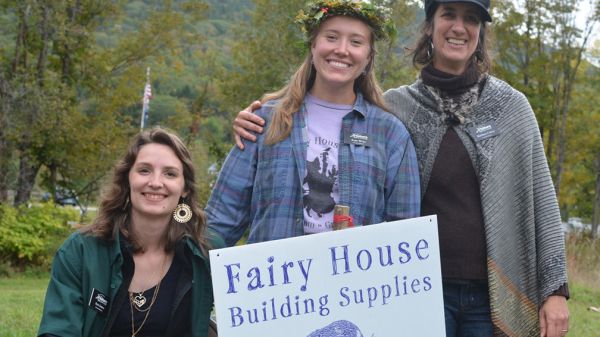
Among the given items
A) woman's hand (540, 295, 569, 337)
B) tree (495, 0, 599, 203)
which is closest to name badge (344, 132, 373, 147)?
woman's hand (540, 295, 569, 337)

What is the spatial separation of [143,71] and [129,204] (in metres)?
16.2

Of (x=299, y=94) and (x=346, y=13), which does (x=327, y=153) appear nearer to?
(x=299, y=94)

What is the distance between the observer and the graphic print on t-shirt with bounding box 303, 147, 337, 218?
354 centimetres

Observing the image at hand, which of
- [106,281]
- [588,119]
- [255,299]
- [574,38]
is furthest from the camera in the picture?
[588,119]

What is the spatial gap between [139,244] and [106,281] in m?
0.25

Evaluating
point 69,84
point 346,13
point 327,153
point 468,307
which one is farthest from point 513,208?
point 69,84

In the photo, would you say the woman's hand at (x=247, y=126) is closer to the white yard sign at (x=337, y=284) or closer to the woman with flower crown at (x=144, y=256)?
the woman with flower crown at (x=144, y=256)

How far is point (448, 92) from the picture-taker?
12.5 feet

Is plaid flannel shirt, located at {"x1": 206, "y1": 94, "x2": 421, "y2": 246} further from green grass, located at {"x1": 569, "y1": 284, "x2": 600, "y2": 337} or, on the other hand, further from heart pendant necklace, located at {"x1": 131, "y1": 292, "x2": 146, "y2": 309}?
green grass, located at {"x1": 569, "y1": 284, "x2": 600, "y2": 337}

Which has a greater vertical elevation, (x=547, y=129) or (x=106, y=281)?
(x=106, y=281)

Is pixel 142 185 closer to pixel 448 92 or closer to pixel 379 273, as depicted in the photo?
Answer: pixel 379 273

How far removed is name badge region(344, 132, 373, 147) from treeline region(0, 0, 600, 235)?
38.8 feet

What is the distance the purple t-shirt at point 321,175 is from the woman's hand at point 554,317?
97 centimetres

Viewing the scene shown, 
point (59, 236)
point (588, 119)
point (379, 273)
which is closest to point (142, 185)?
point (379, 273)
